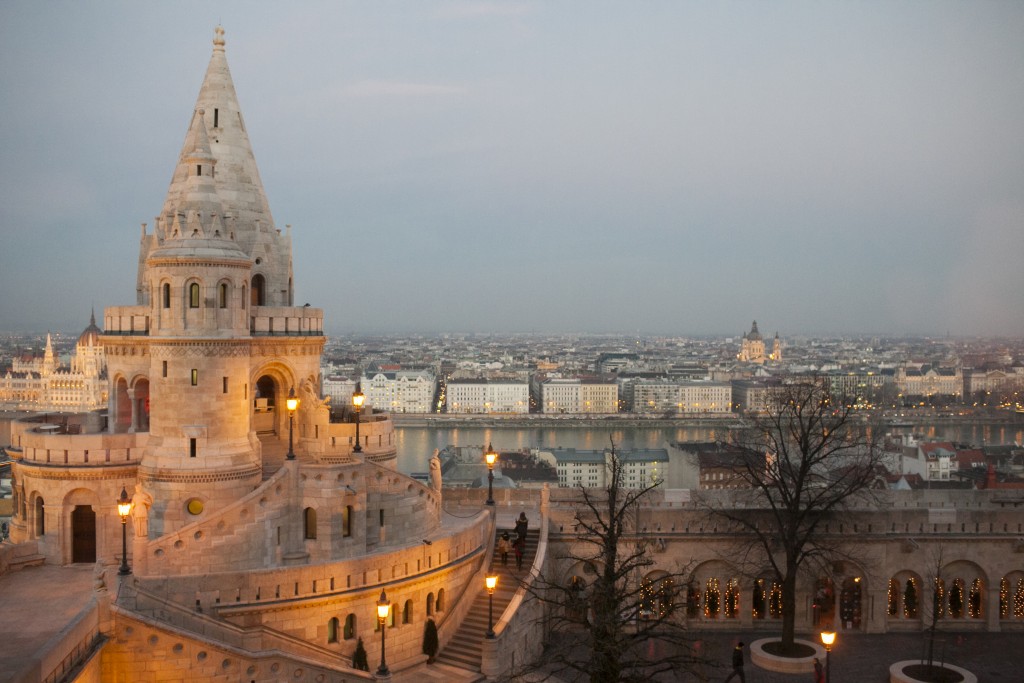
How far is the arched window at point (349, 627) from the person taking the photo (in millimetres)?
17031

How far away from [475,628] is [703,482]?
32023mm

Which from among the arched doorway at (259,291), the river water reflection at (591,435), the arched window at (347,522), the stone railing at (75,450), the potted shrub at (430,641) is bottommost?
the river water reflection at (591,435)

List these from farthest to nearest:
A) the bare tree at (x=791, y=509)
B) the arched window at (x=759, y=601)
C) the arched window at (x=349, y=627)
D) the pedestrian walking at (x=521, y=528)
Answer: the arched window at (x=759, y=601), the pedestrian walking at (x=521, y=528), the bare tree at (x=791, y=509), the arched window at (x=349, y=627)

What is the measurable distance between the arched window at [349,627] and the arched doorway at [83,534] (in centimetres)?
551

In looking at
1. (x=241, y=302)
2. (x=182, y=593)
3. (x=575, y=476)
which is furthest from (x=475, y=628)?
(x=575, y=476)

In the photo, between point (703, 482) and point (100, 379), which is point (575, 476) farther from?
point (100, 379)

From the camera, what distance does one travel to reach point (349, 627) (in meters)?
17.1

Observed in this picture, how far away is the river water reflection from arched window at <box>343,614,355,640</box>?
63253mm

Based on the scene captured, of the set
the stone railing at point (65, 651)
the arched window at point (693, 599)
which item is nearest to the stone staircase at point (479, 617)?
the arched window at point (693, 599)

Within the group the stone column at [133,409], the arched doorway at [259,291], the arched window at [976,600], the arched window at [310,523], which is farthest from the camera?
the arched doorway at [259,291]

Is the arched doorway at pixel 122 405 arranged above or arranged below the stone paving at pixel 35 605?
above

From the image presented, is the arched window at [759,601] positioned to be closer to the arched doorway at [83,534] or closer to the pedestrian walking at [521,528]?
the pedestrian walking at [521,528]

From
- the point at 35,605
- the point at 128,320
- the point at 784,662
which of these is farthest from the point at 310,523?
the point at 784,662

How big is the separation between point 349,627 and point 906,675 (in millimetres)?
10276
